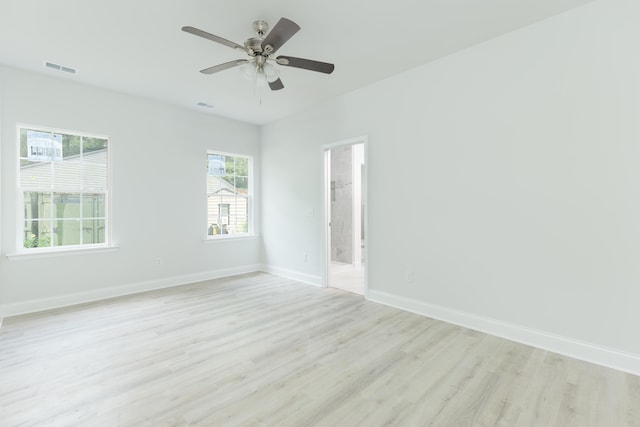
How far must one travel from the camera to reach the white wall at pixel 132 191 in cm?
349

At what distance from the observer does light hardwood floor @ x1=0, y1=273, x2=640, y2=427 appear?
1.81 meters

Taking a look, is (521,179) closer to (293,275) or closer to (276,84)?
(276,84)

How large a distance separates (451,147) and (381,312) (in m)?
2.03

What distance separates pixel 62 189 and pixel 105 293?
4.81 ft

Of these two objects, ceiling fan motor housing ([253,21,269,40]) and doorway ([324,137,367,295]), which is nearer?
ceiling fan motor housing ([253,21,269,40])

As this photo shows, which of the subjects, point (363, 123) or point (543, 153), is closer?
point (543, 153)

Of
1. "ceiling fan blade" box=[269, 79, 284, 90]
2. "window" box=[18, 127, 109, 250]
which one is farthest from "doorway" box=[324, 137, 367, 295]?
"window" box=[18, 127, 109, 250]

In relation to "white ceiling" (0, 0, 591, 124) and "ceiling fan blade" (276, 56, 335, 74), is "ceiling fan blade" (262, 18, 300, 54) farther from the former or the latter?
"white ceiling" (0, 0, 591, 124)

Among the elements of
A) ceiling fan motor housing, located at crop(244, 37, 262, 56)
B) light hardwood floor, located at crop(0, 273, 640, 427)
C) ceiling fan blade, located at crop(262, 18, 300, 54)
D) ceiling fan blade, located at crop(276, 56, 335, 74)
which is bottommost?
light hardwood floor, located at crop(0, 273, 640, 427)

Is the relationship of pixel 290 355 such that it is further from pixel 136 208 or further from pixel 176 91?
pixel 176 91

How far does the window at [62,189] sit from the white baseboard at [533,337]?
4196 mm

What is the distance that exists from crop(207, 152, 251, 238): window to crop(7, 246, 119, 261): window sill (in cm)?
157

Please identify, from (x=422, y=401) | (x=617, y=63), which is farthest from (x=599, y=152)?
(x=422, y=401)

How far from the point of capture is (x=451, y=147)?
127 inches
